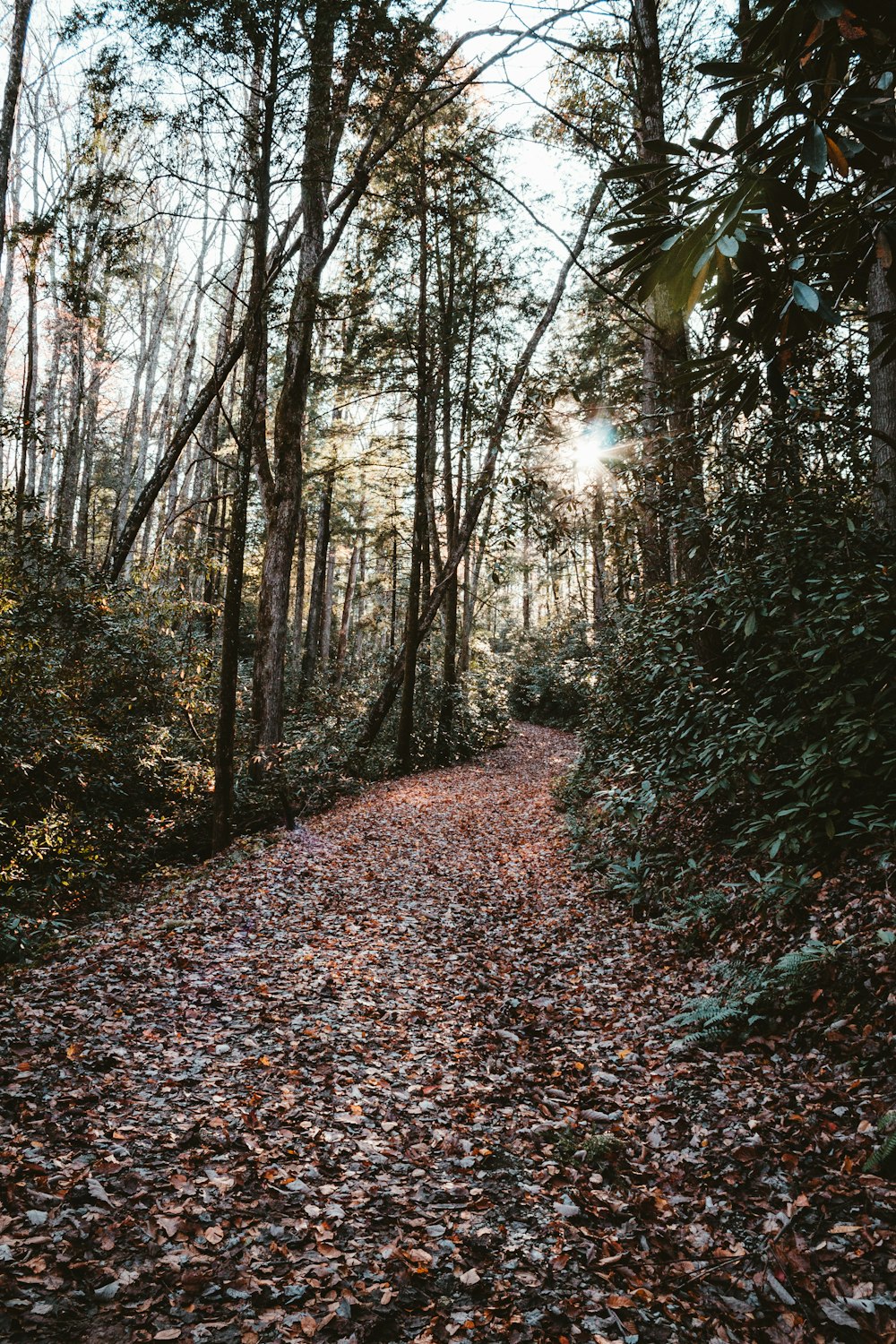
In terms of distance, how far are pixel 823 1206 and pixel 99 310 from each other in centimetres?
2526

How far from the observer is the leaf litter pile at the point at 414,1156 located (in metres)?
2.46

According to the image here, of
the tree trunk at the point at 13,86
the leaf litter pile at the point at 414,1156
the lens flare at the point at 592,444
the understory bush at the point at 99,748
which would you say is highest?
the tree trunk at the point at 13,86

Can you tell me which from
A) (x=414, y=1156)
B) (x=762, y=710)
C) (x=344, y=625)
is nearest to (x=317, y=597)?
(x=344, y=625)

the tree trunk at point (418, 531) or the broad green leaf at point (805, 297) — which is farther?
the tree trunk at point (418, 531)

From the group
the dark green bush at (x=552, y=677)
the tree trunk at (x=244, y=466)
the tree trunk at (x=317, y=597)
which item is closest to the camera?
the tree trunk at (x=244, y=466)

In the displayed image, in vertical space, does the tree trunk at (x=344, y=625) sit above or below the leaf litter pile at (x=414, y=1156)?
above

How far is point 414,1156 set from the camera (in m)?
3.44

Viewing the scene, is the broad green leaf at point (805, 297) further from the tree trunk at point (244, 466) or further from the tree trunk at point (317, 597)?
the tree trunk at point (317, 597)

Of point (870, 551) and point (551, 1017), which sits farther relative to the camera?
point (870, 551)

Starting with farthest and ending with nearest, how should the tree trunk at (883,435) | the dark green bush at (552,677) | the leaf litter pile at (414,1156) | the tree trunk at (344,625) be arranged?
the dark green bush at (552,677) → the tree trunk at (344,625) → the tree trunk at (883,435) → the leaf litter pile at (414,1156)

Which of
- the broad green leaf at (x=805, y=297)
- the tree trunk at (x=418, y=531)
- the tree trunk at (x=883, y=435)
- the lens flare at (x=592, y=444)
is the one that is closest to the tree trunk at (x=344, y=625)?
the tree trunk at (x=418, y=531)

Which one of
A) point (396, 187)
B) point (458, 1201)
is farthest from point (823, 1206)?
point (396, 187)

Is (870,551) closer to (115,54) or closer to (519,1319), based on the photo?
(519,1319)

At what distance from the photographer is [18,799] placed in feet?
23.8
